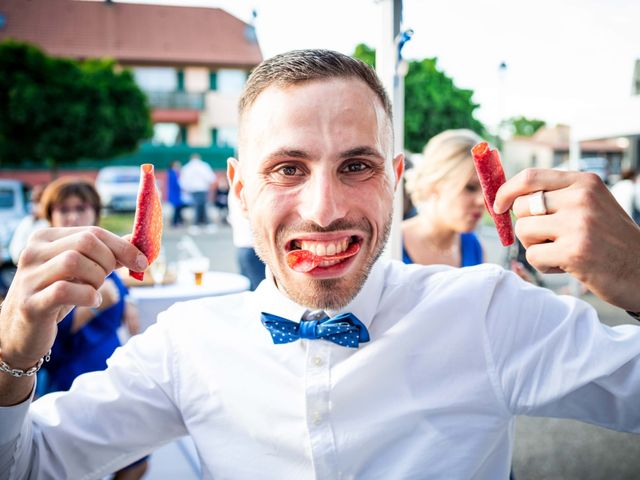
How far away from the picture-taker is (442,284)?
1.73 m

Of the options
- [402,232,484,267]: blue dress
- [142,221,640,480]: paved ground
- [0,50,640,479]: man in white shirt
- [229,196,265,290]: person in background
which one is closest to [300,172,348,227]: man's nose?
[0,50,640,479]: man in white shirt

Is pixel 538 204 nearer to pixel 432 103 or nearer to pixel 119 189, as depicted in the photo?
pixel 432 103

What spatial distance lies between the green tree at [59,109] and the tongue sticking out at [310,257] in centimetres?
2344

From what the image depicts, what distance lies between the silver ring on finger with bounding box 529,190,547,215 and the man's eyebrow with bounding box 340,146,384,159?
491 millimetres

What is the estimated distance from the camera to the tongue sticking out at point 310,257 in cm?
151

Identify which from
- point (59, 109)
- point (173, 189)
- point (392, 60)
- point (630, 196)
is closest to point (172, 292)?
point (392, 60)

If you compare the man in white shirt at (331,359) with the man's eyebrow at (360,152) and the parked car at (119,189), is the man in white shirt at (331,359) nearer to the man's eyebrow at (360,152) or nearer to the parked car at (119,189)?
the man's eyebrow at (360,152)

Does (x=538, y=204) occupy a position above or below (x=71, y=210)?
above

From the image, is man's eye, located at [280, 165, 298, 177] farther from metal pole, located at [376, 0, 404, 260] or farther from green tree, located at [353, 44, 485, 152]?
green tree, located at [353, 44, 485, 152]

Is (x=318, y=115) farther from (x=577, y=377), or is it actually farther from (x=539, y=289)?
(x=577, y=377)

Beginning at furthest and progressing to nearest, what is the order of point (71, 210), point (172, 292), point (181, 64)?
point (181, 64), point (172, 292), point (71, 210)

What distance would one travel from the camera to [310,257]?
152 centimetres

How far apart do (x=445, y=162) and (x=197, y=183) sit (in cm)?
1369

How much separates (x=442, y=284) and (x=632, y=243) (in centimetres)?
64
